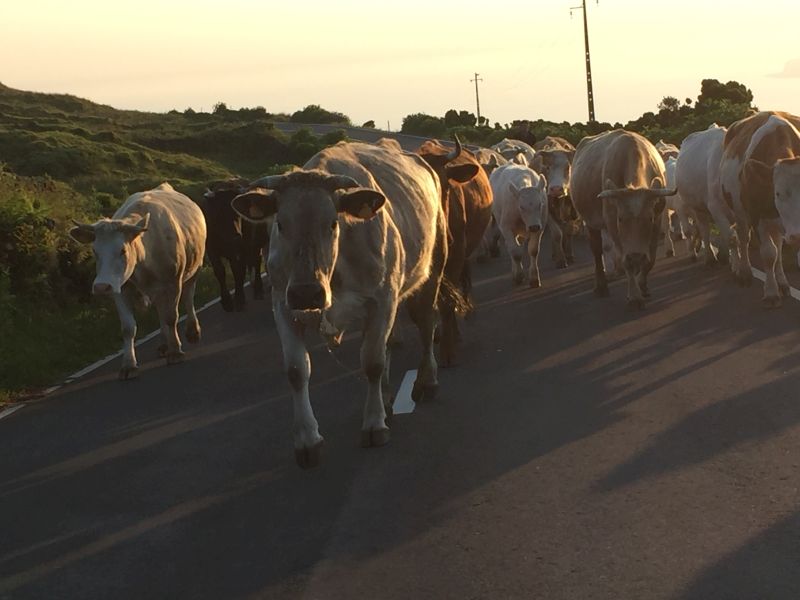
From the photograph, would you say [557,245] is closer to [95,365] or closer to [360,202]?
[95,365]

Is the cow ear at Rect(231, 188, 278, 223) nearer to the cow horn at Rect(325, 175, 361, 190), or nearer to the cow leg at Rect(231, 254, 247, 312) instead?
the cow horn at Rect(325, 175, 361, 190)

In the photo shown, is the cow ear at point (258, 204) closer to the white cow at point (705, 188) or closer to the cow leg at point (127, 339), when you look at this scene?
the cow leg at point (127, 339)

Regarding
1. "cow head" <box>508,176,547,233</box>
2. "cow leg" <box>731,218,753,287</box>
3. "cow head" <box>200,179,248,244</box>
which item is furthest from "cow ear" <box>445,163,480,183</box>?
"cow head" <box>200,179,248,244</box>

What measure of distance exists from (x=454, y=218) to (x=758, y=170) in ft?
13.5

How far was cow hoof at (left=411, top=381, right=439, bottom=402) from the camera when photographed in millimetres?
10477

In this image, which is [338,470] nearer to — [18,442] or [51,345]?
[18,442]

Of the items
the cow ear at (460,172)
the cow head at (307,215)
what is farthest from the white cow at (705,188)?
the cow head at (307,215)

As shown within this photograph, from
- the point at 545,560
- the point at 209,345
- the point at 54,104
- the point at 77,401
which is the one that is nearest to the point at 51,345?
the point at 209,345

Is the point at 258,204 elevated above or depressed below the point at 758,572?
above

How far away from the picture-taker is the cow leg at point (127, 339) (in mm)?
13414

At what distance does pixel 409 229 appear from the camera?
32.1 feet

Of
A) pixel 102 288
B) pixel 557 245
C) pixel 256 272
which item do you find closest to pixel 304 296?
pixel 102 288

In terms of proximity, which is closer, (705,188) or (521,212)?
(705,188)

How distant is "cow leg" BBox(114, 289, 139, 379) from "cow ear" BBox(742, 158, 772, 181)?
23.1 feet
